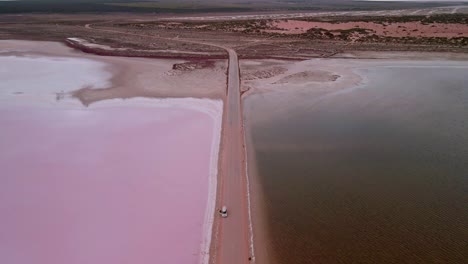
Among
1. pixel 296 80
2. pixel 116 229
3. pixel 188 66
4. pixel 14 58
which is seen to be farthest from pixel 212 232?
pixel 14 58

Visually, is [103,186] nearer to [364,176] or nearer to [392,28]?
[364,176]

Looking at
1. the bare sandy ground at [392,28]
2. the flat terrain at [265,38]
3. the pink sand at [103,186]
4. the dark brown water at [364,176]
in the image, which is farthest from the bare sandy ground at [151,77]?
the bare sandy ground at [392,28]

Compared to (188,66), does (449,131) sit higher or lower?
lower

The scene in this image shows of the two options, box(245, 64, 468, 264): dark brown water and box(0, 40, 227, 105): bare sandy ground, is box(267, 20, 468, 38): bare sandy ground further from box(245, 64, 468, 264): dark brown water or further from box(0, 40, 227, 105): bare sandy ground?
box(245, 64, 468, 264): dark brown water

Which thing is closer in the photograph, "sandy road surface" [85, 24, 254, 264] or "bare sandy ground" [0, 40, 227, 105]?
"sandy road surface" [85, 24, 254, 264]

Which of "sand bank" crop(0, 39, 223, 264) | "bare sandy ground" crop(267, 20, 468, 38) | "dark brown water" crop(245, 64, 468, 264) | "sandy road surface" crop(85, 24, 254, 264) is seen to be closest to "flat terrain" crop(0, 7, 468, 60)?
"bare sandy ground" crop(267, 20, 468, 38)

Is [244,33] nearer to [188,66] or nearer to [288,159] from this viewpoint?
[188,66]
